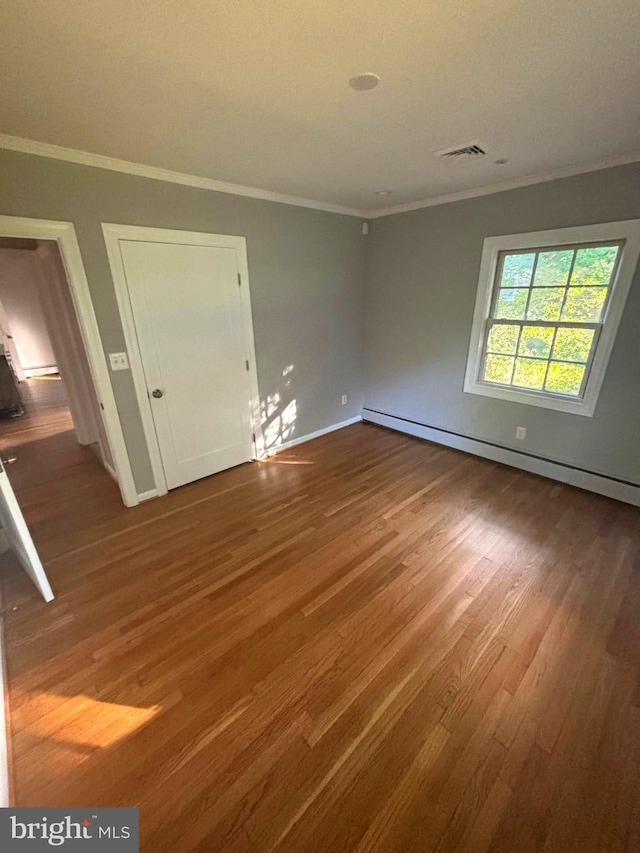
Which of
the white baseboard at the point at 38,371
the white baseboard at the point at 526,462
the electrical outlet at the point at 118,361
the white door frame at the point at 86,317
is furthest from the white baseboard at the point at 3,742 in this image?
the white baseboard at the point at 38,371

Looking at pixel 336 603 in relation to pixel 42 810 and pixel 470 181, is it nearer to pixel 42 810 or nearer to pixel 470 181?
pixel 42 810

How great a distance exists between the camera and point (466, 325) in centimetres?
337

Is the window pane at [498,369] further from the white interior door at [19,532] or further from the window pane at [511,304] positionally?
the white interior door at [19,532]

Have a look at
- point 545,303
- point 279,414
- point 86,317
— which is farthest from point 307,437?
point 545,303

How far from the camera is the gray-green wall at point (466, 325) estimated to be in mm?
2527

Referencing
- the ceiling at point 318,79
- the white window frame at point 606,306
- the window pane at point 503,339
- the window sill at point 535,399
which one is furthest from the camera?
the window pane at point 503,339

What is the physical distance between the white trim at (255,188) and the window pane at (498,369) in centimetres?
142

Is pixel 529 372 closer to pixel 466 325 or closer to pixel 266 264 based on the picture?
pixel 466 325

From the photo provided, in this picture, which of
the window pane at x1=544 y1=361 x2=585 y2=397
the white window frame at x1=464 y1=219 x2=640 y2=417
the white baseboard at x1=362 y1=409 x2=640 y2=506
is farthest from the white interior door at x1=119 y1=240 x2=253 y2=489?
the window pane at x1=544 y1=361 x2=585 y2=397

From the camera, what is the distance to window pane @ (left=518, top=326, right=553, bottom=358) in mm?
2951

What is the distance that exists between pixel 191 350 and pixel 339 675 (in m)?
2.53

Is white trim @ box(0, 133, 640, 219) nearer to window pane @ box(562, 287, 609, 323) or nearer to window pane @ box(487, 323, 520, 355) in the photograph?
window pane @ box(562, 287, 609, 323)

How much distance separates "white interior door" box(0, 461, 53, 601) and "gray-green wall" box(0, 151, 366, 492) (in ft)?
3.18

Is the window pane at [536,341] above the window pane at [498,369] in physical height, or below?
above
